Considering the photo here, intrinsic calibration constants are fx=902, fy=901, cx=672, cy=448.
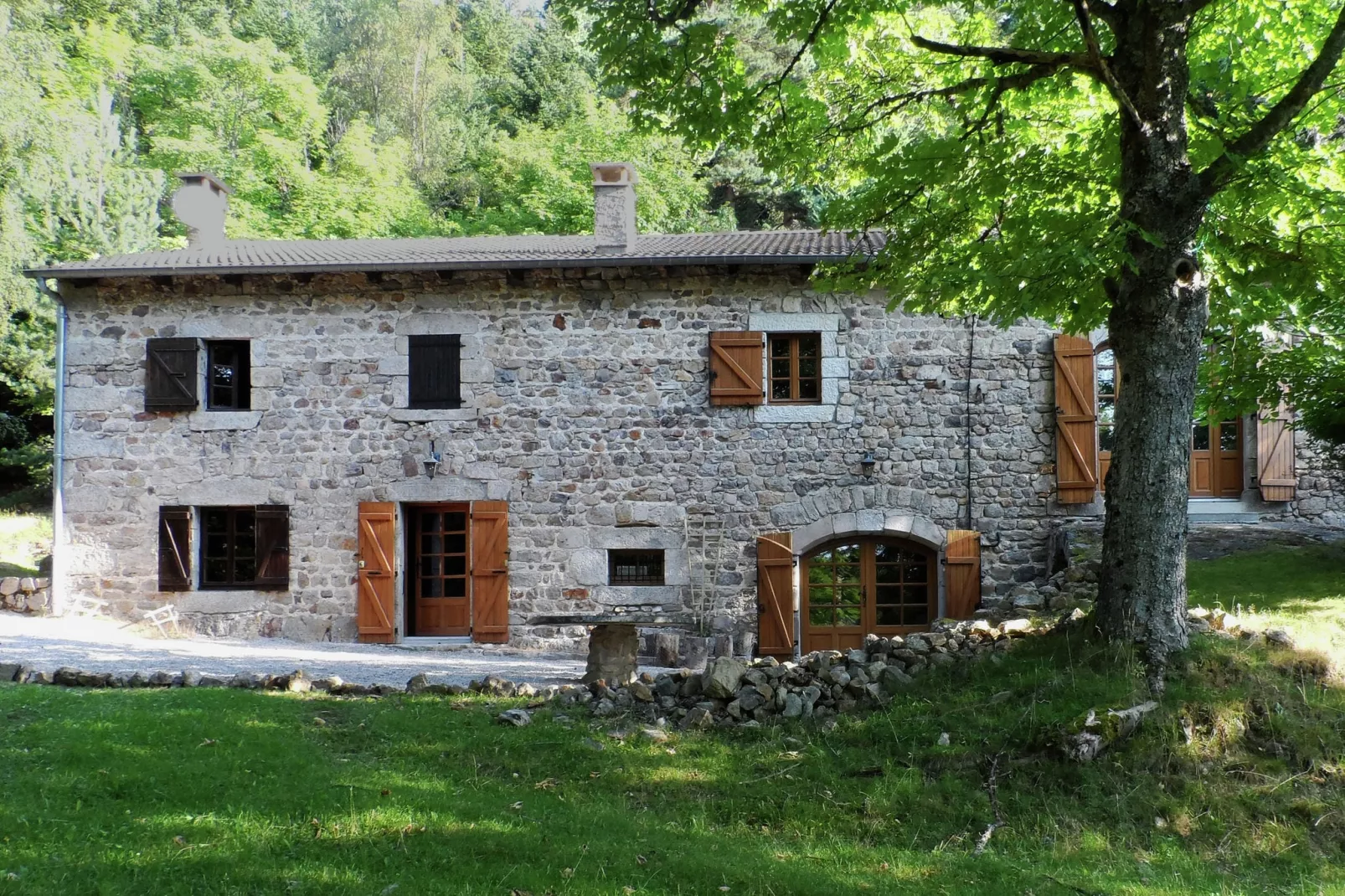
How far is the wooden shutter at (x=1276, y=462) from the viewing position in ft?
36.1

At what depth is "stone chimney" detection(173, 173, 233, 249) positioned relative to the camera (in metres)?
12.8

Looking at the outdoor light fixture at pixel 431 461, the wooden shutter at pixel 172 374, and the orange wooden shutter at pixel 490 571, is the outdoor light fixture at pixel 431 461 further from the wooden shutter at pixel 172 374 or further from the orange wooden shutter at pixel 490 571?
the wooden shutter at pixel 172 374

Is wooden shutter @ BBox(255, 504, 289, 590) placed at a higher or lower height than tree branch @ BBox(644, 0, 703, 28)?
lower

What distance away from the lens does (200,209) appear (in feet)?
42.4

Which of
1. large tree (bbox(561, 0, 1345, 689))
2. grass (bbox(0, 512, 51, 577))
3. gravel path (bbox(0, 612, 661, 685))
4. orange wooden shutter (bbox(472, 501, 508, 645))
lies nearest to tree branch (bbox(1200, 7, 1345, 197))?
large tree (bbox(561, 0, 1345, 689))

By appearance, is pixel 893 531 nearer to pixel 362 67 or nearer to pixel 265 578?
pixel 265 578

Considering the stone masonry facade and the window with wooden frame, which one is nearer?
the stone masonry facade

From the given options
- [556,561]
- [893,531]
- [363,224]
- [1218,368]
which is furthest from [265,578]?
[363,224]

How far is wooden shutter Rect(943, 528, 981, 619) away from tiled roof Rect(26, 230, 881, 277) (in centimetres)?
355

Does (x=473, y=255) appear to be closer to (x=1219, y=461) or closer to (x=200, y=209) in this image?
(x=200, y=209)

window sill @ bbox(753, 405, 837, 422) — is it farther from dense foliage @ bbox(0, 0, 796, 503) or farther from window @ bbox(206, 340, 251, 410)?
dense foliage @ bbox(0, 0, 796, 503)

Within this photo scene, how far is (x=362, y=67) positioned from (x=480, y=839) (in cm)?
3178

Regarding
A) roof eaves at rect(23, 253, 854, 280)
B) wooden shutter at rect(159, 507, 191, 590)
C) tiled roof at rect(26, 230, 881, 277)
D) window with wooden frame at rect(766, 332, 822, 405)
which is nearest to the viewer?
roof eaves at rect(23, 253, 854, 280)

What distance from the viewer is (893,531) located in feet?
35.4
